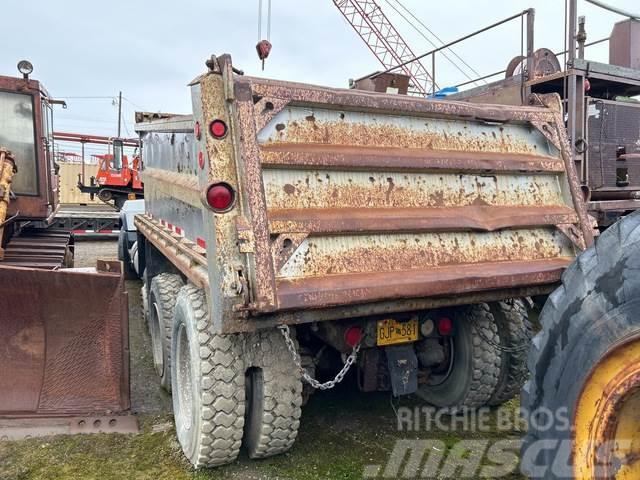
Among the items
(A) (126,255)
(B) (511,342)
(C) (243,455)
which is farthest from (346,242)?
(A) (126,255)

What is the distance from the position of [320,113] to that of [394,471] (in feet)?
6.96

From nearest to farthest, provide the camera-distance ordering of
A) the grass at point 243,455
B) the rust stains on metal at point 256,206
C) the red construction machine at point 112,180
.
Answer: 1. the rust stains on metal at point 256,206
2. the grass at point 243,455
3. the red construction machine at point 112,180

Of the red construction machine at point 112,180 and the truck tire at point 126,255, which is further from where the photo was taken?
the red construction machine at point 112,180

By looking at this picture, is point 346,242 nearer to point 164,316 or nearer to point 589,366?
point 589,366

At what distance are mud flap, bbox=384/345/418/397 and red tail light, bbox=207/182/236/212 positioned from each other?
56.7 inches

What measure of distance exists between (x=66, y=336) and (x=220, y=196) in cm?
221

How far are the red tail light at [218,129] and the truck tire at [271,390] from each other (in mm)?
1075

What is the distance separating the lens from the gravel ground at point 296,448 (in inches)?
123

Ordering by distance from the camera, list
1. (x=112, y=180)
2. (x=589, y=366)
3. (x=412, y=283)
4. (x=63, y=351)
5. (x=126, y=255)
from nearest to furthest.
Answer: (x=589, y=366) → (x=412, y=283) → (x=63, y=351) → (x=126, y=255) → (x=112, y=180)

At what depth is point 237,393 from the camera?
2826mm

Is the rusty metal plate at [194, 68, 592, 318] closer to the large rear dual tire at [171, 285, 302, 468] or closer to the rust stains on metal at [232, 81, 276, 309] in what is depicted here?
the rust stains on metal at [232, 81, 276, 309]

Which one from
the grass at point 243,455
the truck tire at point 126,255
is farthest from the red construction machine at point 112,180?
the grass at point 243,455

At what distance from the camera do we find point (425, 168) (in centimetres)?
300

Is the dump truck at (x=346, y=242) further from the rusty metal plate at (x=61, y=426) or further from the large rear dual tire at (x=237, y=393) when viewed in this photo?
the rusty metal plate at (x=61, y=426)
